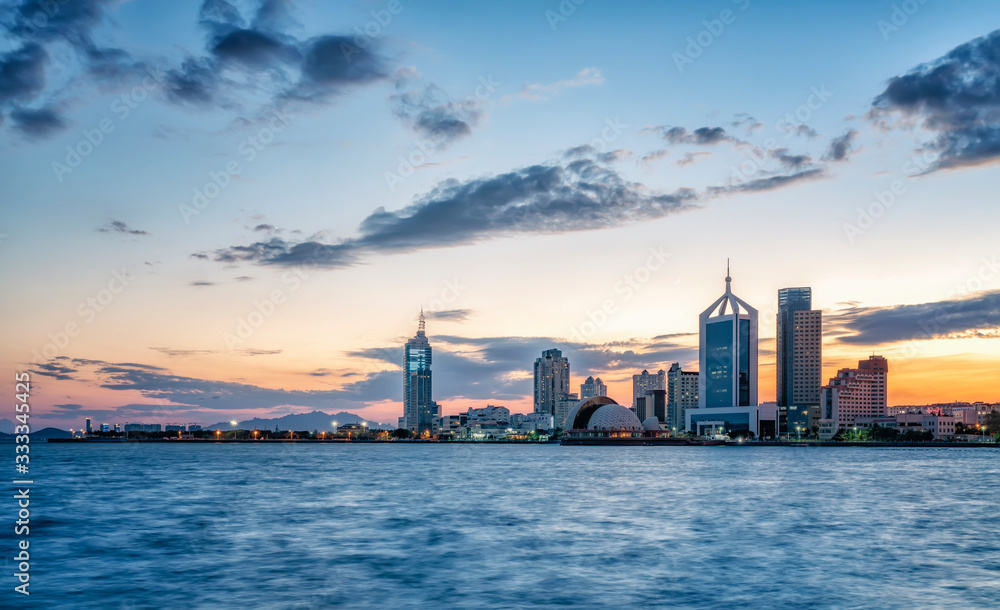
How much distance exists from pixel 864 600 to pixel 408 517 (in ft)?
90.2

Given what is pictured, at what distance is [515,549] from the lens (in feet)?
112

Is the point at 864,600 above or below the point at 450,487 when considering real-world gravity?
above

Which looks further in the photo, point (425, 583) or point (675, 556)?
point (675, 556)

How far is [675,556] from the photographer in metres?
32.1

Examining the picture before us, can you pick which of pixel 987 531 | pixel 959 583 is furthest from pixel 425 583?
pixel 987 531

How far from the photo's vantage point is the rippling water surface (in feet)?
83.8

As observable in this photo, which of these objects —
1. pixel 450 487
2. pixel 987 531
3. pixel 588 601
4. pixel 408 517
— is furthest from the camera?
pixel 450 487

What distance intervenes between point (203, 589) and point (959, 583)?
83.1 ft

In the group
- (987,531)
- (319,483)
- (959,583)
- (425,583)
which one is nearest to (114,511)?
(319,483)

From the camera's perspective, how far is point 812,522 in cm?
4306

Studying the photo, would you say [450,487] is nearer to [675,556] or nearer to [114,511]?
[114,511]

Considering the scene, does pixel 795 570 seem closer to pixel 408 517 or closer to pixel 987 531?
pixel 987 531

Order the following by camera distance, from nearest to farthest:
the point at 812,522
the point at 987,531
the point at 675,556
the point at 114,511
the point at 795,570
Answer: the point at 795,570 → the point at 675,556 → the point at 987,531 → the point at 812,522 → the point at 114,511

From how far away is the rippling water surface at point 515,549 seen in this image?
25.5 m
